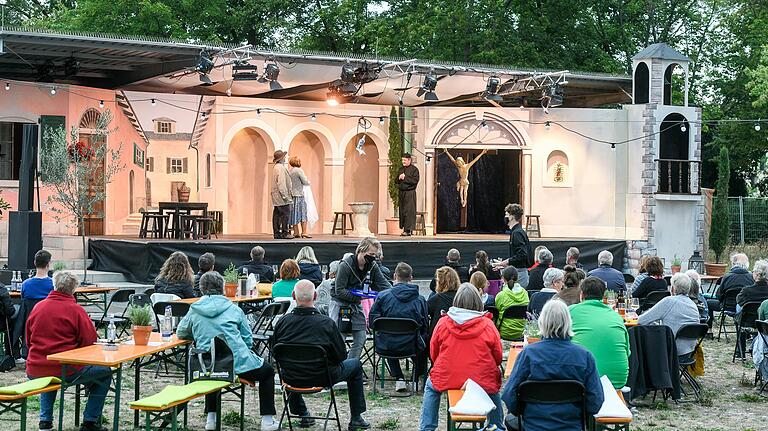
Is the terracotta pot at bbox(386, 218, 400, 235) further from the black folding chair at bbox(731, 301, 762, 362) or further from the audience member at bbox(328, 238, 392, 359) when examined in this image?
the audience member at bbox(328, 238, 392, 359)

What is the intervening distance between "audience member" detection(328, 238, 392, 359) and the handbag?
2.11 metres

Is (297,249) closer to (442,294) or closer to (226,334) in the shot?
(442,294)

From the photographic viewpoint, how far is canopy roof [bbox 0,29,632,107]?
17344 mm

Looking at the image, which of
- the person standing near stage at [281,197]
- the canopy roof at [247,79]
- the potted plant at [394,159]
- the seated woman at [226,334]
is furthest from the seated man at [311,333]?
the potted plant at [394,159]

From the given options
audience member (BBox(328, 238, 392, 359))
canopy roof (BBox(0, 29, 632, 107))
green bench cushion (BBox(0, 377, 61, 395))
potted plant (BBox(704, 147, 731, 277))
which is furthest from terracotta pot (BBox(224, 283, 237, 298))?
potted plant (BBox(704, 147, 731, 277))

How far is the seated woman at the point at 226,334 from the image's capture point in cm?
722

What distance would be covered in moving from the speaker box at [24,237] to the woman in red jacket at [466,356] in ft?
29.3

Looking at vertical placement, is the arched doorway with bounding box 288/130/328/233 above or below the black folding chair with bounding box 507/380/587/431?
above

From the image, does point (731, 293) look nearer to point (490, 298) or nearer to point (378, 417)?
point (490, 298)

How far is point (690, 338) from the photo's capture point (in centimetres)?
882

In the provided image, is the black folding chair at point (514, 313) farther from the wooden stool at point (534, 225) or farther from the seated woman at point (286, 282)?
the wooden stool at point (534, 225)

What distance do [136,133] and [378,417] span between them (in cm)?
1319

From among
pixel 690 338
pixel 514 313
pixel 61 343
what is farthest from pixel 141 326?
pixel 690 338

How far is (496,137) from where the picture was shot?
22203mm
